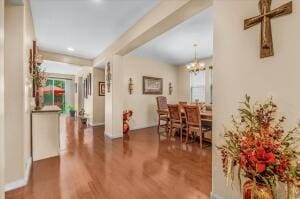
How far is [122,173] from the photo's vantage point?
262cm

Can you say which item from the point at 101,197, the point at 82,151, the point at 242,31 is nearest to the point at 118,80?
the point at 82,151

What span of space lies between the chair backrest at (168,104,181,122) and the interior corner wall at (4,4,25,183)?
3365 mm

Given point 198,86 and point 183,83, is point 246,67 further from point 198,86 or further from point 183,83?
point 183,83

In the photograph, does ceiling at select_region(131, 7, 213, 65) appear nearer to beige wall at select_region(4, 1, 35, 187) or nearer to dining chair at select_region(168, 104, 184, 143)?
dining chair at select_region(168, 104, 184, 143)

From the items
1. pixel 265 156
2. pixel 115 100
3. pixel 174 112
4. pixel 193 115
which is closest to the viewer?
pixel 265 156

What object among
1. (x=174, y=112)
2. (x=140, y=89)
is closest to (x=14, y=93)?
(x=174, y=112)

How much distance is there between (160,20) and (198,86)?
15.2 ft

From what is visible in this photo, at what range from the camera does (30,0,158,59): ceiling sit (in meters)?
2.84

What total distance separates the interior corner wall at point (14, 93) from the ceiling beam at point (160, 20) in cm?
193

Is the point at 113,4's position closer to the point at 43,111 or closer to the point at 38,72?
the point at 38,72

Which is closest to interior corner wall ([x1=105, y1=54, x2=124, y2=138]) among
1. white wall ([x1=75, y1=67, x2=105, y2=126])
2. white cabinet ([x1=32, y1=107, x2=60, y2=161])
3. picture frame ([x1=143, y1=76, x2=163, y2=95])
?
white cabinet ([x1=32, y1=107, x2=60, y2=161])

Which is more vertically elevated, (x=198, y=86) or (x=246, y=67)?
(x=198, y=86)

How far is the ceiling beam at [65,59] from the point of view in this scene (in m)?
5.70

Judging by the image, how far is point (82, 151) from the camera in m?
3.65
